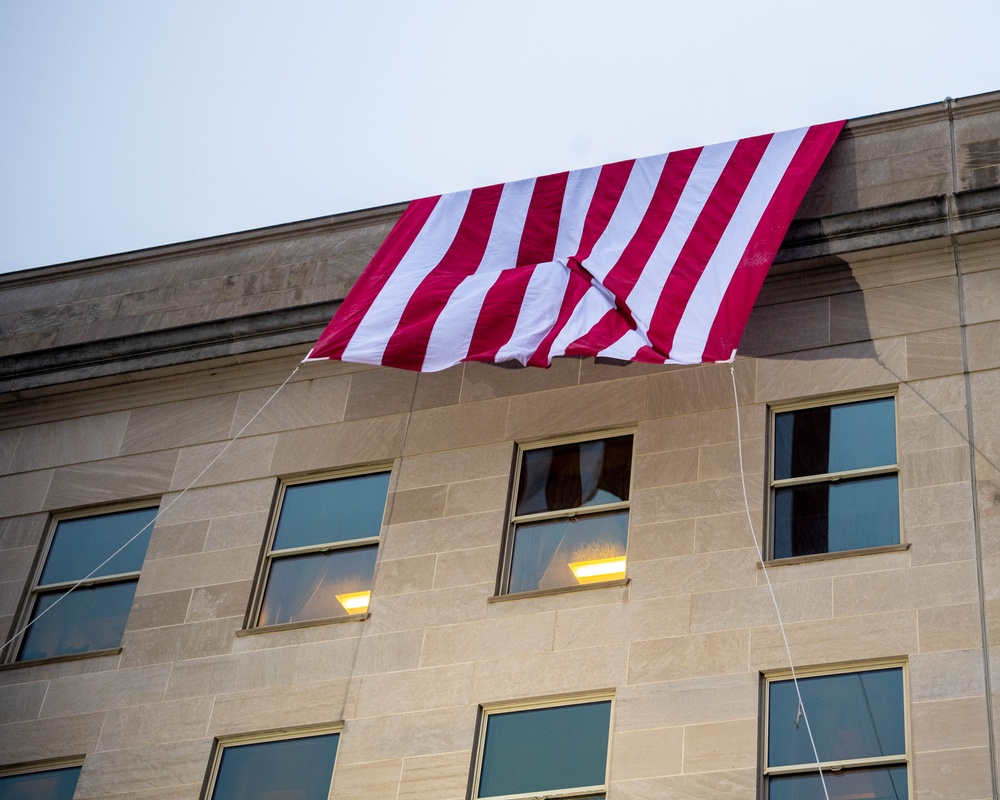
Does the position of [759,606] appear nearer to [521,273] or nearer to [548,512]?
[548,512]

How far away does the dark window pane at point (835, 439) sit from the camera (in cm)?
1786

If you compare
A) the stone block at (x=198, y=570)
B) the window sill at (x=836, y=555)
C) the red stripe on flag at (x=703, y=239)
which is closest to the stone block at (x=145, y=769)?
the stone block at (x=198, y=570)

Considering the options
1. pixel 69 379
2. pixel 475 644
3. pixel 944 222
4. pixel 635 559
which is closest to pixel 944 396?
pixel 944 222

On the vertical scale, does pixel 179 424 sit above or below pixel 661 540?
above

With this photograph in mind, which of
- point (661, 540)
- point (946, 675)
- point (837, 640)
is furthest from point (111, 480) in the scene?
A: point (946, 675)

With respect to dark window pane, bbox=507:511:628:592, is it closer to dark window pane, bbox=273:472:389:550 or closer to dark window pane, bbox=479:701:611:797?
dark window pane, bbox=479:701:611:797

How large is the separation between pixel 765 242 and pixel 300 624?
6.58 meters

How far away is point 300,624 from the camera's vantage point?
18734 millimetres

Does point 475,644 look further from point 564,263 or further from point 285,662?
point 564,263

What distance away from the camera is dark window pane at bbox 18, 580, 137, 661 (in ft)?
66.1

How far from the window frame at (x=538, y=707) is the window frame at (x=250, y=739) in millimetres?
1548

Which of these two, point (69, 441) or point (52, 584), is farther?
point (69, 441)

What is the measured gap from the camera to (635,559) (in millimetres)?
17750

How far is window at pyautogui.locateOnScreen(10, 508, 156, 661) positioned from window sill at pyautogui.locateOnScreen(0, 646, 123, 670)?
365mm
